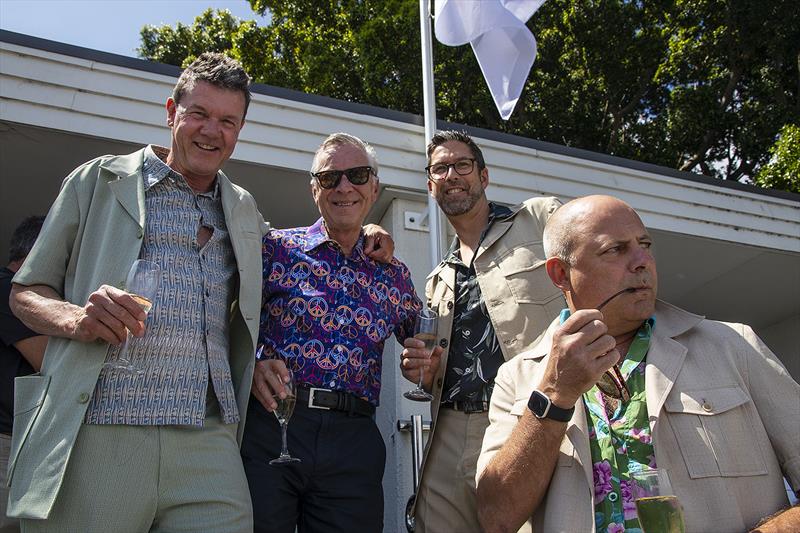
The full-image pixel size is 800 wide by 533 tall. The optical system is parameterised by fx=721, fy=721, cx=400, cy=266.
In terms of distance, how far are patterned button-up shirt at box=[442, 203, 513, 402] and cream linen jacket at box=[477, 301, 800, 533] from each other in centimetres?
77

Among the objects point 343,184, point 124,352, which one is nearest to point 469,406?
point 343,184

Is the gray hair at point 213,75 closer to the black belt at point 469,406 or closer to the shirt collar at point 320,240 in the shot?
the shirt collar at point 320,240

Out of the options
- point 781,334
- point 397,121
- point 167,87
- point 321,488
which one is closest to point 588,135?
point 781,334

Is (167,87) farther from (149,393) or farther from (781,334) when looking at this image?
(781,334)

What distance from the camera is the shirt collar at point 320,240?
10.3ft

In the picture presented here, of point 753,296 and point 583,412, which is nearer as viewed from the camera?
point 583,412

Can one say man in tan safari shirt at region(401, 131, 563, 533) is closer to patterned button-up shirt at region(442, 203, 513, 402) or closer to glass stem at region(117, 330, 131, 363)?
patterned button-up shirt at region(442, 203, 513, 402)

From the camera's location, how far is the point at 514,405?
2.44m

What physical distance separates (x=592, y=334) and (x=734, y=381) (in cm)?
52

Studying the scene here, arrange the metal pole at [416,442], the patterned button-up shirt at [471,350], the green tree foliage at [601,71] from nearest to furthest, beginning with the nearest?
the patterned button-up shirt at [471,350], the metal pole at [416,442], the green tree foliage at [601,71]

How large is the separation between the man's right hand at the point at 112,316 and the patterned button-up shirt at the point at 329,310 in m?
0.84

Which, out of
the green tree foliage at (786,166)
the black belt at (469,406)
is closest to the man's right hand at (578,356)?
the black belt at (469,406)

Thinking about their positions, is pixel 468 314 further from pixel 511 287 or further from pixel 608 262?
pixel 608 262

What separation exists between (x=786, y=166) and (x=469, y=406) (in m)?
10.9
